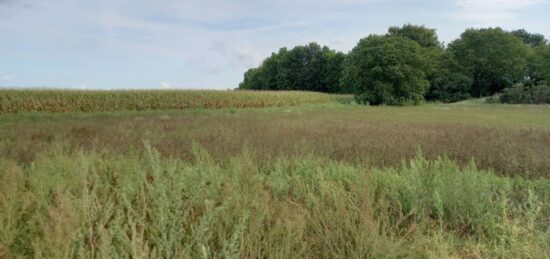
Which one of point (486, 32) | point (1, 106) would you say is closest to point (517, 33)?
point (486, 32)

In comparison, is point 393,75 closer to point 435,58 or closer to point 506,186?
point 435,58

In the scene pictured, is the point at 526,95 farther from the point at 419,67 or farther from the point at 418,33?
the point at 418,33

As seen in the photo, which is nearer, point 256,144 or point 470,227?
point 470,227

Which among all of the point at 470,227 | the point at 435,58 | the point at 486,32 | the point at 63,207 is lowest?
the point at 470,227

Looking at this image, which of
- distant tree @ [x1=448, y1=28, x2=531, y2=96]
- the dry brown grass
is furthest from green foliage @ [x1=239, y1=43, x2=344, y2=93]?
the dry brown grass

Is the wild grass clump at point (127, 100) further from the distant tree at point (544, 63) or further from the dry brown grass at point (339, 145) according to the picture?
the distant tree at point (544, 63)

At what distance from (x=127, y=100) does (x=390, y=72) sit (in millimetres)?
35841

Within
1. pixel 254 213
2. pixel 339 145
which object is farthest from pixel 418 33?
pixel 254 213

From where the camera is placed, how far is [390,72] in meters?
58.9

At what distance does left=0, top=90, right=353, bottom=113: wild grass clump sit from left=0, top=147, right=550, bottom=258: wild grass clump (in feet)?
89.6

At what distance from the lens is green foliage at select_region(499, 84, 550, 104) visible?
188ft

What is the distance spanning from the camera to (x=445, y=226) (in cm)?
491

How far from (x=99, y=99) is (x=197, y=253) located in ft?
108

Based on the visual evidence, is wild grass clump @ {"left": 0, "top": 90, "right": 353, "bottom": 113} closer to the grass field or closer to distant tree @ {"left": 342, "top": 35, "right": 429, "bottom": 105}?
distant tree @ {"left": 342, "top": 35, "right": 429, "bottom": 105}
